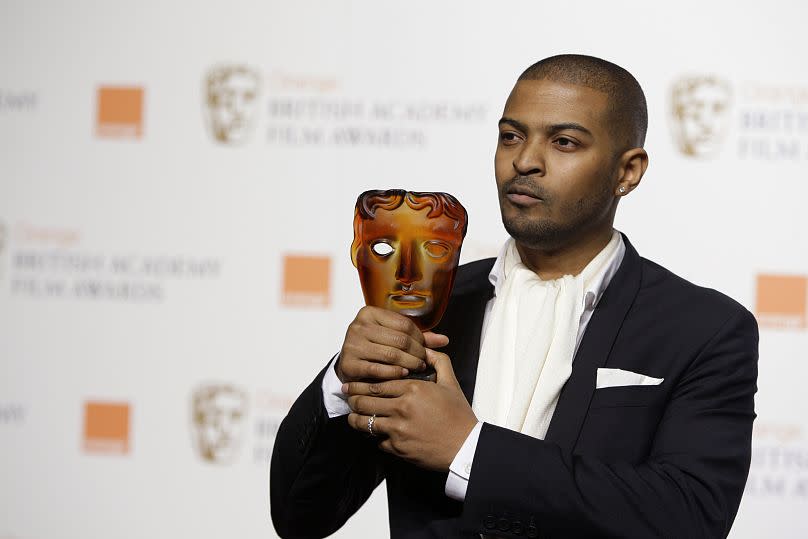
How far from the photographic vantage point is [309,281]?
3412mm

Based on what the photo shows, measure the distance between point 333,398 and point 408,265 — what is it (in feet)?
0.92

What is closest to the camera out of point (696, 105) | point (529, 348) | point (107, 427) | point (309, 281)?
point (529, 348)

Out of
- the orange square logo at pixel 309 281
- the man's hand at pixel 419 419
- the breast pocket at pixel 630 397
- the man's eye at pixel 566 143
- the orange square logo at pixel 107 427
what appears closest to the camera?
the man's hand at pixel 419 419

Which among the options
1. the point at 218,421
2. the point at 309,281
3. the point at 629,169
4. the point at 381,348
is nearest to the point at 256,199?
the point at 309,281

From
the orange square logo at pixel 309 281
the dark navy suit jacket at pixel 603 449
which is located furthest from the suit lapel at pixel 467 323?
the orange square logo at pixel 309 281

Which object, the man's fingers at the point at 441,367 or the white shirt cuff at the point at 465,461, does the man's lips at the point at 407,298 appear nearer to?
the man's fingers at the point at 441,367

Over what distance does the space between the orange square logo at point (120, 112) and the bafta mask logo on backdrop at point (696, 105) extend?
1.80m

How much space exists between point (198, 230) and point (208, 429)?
0.68m

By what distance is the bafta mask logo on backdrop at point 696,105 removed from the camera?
10.6 ft

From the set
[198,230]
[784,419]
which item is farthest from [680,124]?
[198,230]

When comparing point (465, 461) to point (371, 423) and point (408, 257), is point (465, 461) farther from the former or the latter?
point (408, 257)

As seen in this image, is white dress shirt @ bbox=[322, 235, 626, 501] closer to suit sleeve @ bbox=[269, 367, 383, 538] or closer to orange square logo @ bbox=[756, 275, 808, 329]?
suit sleeve @ bbox=[269, 367, 383, 538]

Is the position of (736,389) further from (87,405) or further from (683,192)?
(87,405)

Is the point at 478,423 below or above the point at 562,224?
below
